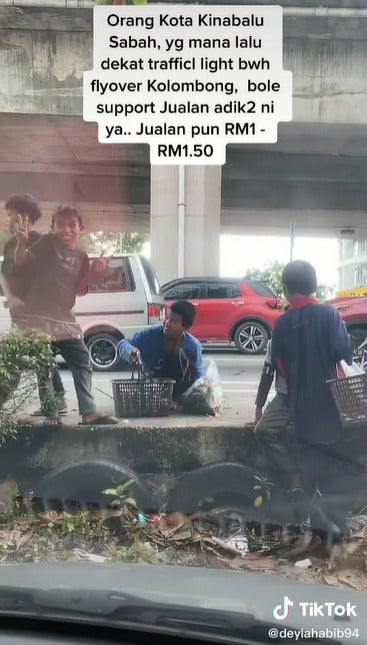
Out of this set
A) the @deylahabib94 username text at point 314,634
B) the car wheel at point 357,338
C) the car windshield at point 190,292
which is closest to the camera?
the @deylahabib94 username text at point 314,634

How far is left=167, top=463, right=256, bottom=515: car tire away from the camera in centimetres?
326

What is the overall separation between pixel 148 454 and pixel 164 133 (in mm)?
1503

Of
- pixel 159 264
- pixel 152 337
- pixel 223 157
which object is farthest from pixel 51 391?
pixel 223 157

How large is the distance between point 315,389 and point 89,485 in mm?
1165

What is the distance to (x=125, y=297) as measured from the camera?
3281 millimetres

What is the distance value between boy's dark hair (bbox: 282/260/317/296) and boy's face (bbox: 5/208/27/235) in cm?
130

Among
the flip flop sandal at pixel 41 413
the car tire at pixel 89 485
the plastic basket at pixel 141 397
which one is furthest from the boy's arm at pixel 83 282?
the car tire at pixel 89 485

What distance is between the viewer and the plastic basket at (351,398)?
10.4 feet

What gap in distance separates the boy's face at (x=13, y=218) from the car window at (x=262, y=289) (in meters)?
1.14

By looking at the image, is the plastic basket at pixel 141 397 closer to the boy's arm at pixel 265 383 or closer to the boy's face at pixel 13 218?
the boy's arm at pixel 265 383

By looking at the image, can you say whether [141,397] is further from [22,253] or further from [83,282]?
[22,253]

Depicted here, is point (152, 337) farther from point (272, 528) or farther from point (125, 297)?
point (272, 528)

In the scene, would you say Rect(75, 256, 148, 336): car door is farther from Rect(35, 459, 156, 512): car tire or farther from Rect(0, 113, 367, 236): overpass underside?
Rect(35, 459, 156, 512): car tire

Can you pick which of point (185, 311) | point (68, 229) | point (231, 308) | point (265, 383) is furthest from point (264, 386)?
point (68, 229)
